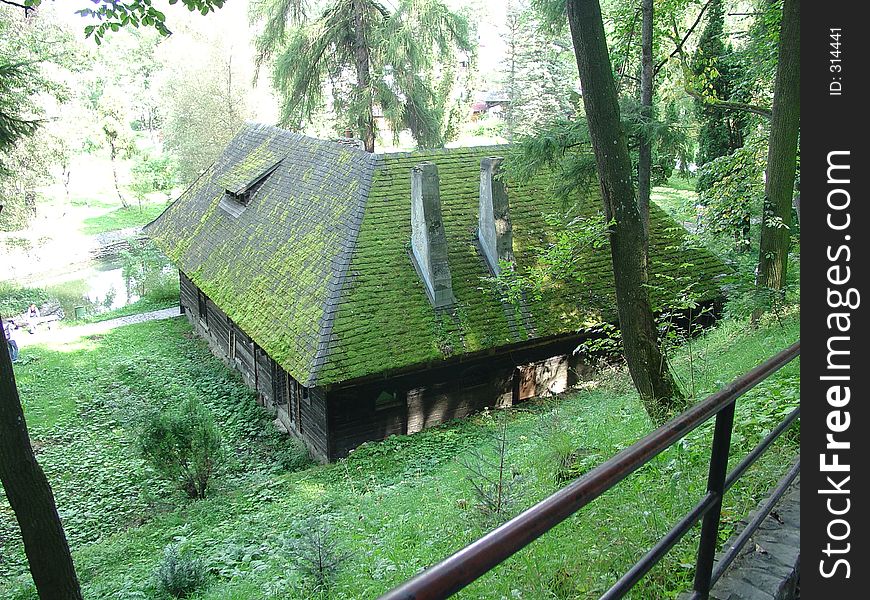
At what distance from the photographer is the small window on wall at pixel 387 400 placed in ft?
43.0

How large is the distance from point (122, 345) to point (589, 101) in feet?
61.3

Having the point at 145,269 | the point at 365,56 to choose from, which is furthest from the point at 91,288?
the point at 365,56

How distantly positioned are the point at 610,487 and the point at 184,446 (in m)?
11.3

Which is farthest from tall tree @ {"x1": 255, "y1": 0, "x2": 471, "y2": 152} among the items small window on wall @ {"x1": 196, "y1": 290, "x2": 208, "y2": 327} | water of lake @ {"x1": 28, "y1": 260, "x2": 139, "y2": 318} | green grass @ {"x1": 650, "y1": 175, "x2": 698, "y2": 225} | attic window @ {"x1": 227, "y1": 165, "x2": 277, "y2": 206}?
green grass @ {"x1": 650, "y1": 175, "x2": 698, "y2": 225}

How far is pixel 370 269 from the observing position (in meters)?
14.0

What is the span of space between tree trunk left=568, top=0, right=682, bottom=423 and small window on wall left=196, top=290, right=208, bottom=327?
52.4 feet

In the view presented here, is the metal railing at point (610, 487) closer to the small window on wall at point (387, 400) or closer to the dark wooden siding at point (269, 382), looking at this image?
the small window on wall at point (387, 400)

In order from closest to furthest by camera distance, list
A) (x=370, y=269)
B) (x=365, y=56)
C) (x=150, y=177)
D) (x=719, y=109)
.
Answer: (x=370, y=269) < (x=719, y=109) < (x=365, y=56) < (x=150, y=177)

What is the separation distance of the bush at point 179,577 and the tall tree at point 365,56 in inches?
760

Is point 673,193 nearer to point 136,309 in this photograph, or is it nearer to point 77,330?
point 136,309

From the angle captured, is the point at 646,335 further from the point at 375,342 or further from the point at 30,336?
the point at 30,336

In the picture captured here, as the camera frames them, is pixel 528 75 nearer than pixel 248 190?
No

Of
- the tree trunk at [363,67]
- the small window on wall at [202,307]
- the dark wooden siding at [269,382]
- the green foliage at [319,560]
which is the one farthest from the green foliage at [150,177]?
the green foliage at [319,560]

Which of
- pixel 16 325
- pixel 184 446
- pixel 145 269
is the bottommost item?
pixel 184 446
